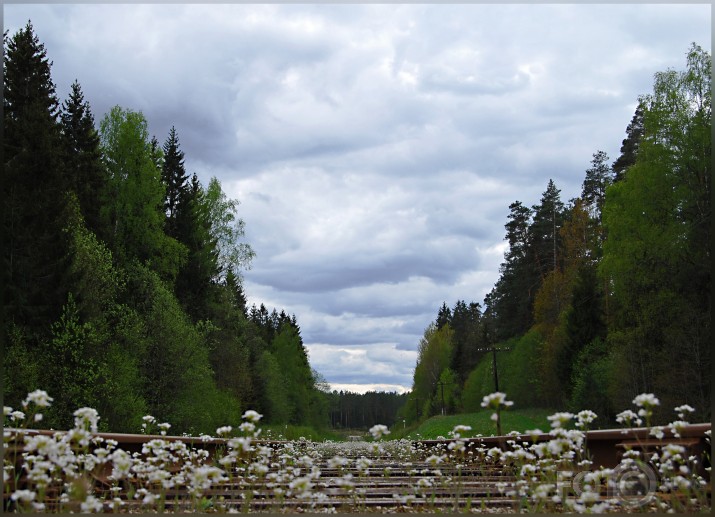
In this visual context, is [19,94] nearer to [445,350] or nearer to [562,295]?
[562,295]

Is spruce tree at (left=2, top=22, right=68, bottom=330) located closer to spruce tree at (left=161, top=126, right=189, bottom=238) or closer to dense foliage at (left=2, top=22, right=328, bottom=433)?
dense foliage at (left=2, top=22, right=328, bottom=433)

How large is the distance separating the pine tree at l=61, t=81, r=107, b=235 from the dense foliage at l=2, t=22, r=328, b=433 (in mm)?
67

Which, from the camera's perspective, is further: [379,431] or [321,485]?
[321,485]

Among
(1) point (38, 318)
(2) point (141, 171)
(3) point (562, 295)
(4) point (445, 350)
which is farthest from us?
(4) point (445, 350)

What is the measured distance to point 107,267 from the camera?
26.5 m

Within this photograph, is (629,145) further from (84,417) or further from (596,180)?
(84,417)

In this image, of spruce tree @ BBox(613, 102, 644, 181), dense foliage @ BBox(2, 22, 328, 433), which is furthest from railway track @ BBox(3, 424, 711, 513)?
spruce tree @ BBox(613, 102, 644, 181)

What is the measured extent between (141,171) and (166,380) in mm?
11062

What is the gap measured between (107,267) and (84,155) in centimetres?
801

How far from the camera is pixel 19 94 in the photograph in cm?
2566

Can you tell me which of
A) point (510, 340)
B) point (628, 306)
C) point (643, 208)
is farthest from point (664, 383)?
point (510, 340)

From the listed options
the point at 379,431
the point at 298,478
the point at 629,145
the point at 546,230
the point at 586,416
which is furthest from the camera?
the point at 546,230

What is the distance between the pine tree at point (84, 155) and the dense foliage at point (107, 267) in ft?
0.22

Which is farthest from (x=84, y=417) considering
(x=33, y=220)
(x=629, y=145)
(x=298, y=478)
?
(x=629, y=145)
